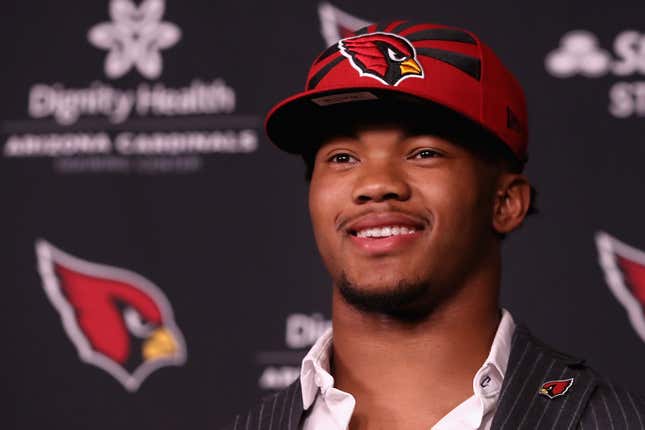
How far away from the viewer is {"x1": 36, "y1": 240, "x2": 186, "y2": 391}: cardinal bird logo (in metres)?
2.47

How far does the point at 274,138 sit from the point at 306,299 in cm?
80

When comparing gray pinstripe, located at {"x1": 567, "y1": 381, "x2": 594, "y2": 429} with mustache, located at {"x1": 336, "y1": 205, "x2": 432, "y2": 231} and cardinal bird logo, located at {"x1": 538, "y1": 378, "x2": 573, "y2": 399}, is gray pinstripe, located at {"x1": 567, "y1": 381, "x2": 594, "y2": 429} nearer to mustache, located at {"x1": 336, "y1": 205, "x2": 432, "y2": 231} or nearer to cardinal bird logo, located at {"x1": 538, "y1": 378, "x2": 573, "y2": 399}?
cardinal bird logo, located at {"x1": 538, "y1": 378, "x2": 573, "y2": 399}

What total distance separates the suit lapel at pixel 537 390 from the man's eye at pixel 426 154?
31cm

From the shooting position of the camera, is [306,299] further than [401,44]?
Yes

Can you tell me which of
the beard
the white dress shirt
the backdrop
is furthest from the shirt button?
the backdrop

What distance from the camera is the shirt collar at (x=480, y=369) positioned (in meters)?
1.49

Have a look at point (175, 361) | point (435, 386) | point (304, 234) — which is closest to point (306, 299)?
point (304, 234)

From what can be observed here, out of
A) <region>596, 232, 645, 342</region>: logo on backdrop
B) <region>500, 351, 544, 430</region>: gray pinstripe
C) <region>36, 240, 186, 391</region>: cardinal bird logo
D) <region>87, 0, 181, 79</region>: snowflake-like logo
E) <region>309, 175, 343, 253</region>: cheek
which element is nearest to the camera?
<region>500, 351, 544, 430</region>: gray pinstripe

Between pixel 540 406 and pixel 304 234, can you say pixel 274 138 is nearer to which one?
pixel 540 406

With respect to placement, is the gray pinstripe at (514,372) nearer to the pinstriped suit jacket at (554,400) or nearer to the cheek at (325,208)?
the pinstriped suit jacket at (554,400)

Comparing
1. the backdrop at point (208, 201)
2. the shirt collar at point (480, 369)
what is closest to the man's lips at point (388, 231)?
the shirt collar at point (480, 369)

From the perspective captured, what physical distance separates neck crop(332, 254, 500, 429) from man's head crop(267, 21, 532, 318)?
0.03m

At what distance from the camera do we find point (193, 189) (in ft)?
8.27

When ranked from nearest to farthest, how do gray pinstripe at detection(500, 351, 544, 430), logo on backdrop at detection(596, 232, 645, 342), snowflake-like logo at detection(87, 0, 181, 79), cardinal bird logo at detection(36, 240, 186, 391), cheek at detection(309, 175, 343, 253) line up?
gray pinstripe at detection(500, 351, 544, 430) → cheek at detection(309, 175, 343, 253) → logo on backdrop at detection(596, 232, 645, 342) → cardinal bird logo at detection(36, 240, 186, 391) → snowflake-like logo at detection(87, 0, 181, 79)
